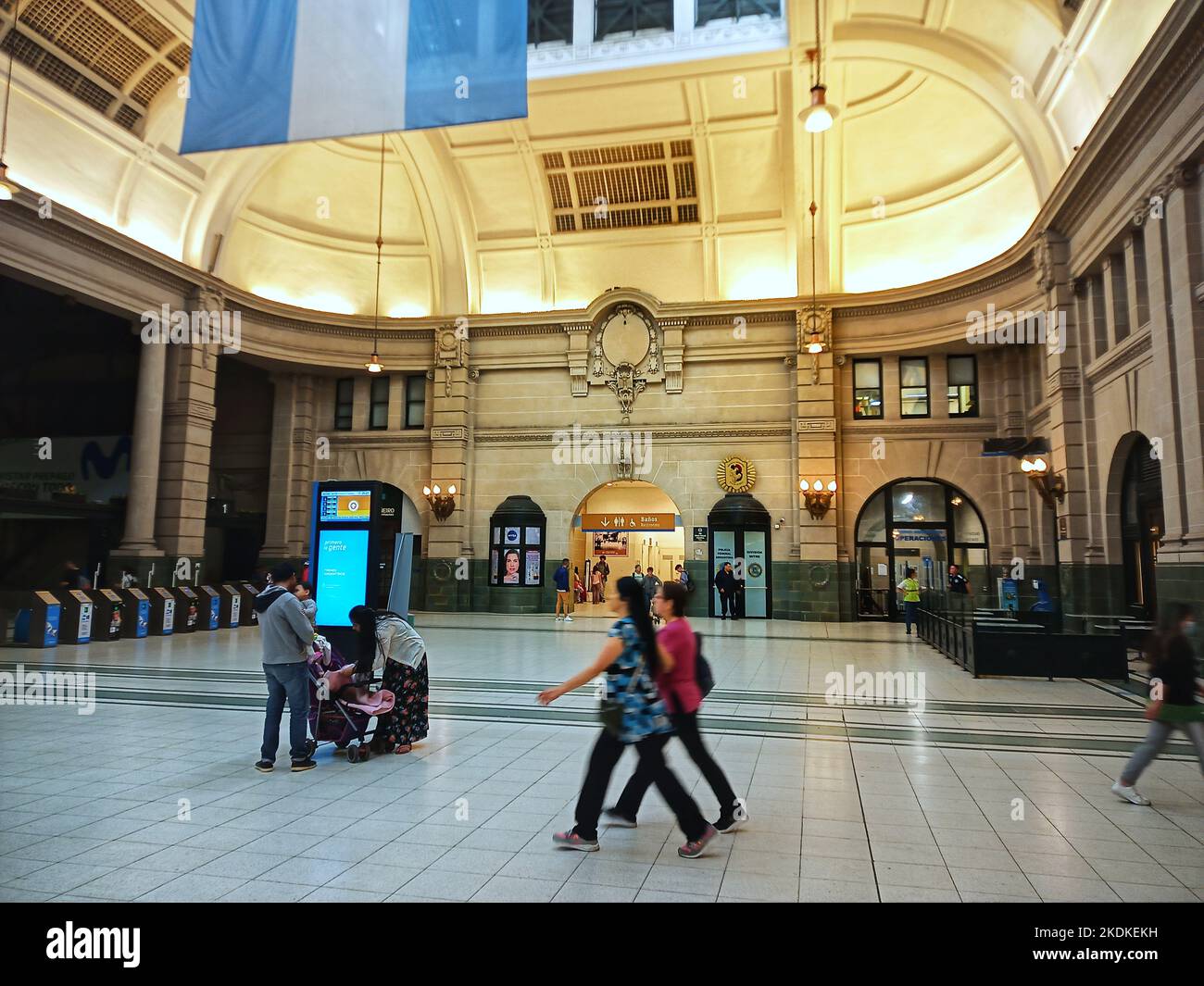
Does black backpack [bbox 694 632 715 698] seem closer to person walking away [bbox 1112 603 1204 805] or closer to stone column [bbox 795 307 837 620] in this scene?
person walking away [bbox 1112 603 1204 805]

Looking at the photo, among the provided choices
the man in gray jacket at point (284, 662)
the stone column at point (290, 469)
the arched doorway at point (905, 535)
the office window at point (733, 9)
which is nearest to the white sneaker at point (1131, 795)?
the man in gray jacket at point (284, 662)

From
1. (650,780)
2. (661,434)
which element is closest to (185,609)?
(661,434)

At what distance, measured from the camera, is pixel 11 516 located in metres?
22.3

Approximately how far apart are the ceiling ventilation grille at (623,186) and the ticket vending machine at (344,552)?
1644 cm

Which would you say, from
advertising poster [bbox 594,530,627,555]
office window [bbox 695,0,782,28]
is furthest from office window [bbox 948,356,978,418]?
advertising poster [bbox 594,530,627,555]

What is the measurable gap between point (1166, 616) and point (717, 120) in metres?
19.1

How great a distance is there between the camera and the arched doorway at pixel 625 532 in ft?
77.7

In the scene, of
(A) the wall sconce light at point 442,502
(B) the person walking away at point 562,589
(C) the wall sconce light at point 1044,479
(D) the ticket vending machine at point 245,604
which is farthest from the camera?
(A) the wall sconce light at point 442,502

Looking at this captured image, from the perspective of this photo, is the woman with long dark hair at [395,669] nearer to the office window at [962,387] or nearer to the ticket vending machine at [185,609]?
the ticket vending machine at [185,609]

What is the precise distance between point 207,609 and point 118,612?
2.47 m

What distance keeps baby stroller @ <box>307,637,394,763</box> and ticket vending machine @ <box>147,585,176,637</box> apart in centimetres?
1252
